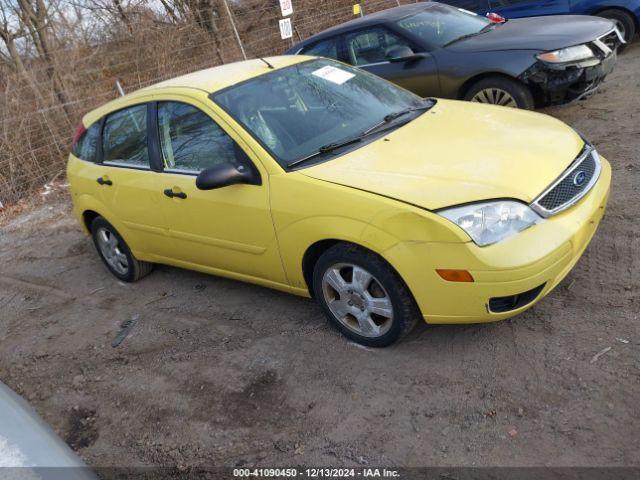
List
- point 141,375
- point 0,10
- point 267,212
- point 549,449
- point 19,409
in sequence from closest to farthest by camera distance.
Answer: point 19,409 < point 549,449 < point 267,212 < point 141,375 < point 0,10

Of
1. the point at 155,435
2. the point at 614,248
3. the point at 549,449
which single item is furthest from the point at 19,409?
the point at 614,248

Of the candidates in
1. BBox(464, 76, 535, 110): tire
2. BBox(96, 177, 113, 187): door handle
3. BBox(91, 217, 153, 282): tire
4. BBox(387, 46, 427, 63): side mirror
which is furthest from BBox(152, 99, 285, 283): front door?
BBox(464, 76, 535, 110): tire

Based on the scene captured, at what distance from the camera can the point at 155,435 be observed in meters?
3.27

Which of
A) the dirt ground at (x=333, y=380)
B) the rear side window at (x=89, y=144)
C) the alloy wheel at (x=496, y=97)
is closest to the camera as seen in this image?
the dirt ground at (x=333, y=380)

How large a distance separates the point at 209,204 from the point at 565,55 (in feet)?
13.8

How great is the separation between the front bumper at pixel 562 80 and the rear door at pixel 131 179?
3927mm

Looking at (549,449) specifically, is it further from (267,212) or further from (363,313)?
(267,212)

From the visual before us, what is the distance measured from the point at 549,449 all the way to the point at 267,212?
6.39ft

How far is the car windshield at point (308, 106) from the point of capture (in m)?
3.69

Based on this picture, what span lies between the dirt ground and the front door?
1.62 ft

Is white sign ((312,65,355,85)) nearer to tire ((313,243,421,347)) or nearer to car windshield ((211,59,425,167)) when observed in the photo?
car windshield ((211,59,425,167))

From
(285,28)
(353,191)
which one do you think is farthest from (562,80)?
(285,28)

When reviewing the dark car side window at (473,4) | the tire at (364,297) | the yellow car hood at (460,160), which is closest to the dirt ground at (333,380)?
the tire at (364,297)

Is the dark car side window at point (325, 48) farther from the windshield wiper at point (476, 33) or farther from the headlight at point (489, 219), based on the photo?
the headlight at point (489, 219)
